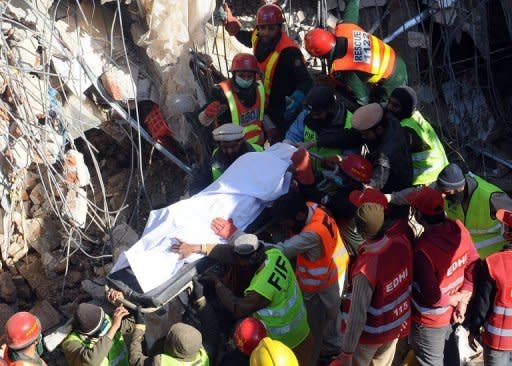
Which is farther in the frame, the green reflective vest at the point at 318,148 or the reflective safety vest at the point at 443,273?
the green reflective vest at the point at 318,148

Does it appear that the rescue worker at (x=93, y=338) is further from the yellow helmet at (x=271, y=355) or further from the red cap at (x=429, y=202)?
the red cap at (x=429, y=202)

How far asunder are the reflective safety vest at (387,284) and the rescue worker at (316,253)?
52 cm

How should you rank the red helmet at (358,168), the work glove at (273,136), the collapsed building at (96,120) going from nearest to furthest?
the red helmet at (358,168), the collapsed building at (96,120), the work glove at (273,136)

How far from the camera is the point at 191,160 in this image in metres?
5.89

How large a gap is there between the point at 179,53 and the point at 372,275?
277 centimetres

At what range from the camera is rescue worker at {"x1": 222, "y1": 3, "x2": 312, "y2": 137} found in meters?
5.56

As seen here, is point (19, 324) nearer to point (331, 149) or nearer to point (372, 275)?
point (372, 275)

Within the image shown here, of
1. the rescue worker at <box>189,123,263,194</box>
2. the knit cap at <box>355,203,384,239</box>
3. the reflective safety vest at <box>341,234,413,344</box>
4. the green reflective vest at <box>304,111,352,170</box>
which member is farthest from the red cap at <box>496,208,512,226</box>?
the rescue worker at <box>189,123,263,194</box>

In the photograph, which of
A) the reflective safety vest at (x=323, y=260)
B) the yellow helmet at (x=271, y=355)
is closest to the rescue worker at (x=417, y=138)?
the reflective safety vest at (x=323, y=260)

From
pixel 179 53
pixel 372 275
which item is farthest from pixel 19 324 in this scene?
pixel 179 53

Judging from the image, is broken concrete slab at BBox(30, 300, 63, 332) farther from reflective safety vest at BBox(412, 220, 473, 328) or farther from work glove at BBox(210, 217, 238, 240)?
reflective safety vest at BBox(412, 220, 473, 328)

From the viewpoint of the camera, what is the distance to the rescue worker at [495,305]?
3674mm

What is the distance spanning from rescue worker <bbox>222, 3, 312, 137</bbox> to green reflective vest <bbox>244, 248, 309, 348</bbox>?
193 centimetres

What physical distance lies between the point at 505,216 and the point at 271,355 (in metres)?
1.51
